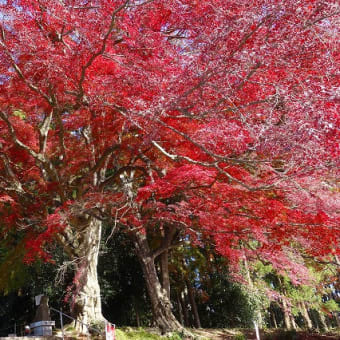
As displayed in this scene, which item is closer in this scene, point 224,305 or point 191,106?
point 191,106

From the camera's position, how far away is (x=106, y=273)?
45.2 feet

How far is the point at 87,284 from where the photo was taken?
7930 mm

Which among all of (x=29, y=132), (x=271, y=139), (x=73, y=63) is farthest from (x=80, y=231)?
(x=271, y=139)

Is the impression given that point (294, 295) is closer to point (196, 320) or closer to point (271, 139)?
point (196, 320)

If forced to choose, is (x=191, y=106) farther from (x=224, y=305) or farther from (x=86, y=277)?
(x=224, y=305)

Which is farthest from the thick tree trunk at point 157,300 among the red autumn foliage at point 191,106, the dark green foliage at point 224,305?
the dark green foliage at point 224,305

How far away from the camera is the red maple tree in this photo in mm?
4277

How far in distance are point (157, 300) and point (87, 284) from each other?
187 cm

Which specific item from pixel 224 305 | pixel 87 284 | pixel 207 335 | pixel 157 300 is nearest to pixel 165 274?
pixel 157 300

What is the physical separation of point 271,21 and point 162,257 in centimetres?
787

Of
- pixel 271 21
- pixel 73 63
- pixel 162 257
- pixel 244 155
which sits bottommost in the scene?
pixel 162 257

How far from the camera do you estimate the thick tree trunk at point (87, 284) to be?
301 inches

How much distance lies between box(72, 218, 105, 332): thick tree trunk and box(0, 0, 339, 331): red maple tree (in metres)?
0.03

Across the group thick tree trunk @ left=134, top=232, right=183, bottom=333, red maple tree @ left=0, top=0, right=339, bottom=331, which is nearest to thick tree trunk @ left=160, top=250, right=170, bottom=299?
thick tree trunk @ left=134, top=232, right=183, bottom=333
